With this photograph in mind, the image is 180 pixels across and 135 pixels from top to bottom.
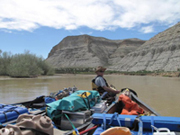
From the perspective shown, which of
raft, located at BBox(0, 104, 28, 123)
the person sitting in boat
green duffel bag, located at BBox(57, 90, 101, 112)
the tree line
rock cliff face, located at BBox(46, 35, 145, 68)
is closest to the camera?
raft, located at BBox(0, 104, 28, 123)

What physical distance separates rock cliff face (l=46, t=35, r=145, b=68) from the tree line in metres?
53.7

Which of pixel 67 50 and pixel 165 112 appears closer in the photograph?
pixel 165 112

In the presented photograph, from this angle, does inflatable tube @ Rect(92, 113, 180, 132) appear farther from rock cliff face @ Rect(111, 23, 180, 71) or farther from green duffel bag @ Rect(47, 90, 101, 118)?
rock cliff face @ Rect(111, 23, 180, 71)

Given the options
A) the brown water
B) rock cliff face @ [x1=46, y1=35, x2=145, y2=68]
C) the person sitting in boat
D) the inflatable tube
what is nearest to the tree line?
the brown water

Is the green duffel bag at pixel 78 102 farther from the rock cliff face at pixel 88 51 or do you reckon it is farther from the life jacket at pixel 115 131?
the rock cliff face at pixel 88 51

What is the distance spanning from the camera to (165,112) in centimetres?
732

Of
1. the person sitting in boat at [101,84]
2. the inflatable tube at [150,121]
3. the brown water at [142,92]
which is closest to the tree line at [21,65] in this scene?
the brown water at [142,92]

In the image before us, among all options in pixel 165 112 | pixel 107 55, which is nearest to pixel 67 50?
pixel 107 55

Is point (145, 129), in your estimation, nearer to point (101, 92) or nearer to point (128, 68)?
point (101, 92)

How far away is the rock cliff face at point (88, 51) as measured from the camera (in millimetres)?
103000

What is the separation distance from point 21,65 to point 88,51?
71.3m

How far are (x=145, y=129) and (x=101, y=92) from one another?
10.0 ft

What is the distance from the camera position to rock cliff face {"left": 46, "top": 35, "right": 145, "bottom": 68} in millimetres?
103000

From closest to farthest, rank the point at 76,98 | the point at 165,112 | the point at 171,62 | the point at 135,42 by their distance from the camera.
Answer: the point at 76,98, the point at 165,112, the point at 171,62, the point at 135,42
